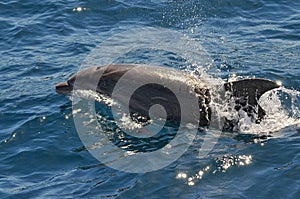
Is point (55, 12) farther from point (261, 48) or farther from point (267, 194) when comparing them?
point (267, 194)

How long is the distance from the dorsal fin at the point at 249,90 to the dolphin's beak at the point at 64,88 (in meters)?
3.75

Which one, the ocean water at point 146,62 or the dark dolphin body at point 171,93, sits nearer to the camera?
the ocean water at point 146,62

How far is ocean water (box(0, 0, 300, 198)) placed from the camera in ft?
29.8

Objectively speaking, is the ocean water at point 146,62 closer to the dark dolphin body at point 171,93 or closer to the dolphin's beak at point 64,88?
the dolphin's beak at point 64,88

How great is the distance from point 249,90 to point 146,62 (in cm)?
484

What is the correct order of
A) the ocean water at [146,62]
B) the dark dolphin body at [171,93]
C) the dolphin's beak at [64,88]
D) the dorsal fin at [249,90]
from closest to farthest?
the ocean water at [146,62] → the dorsal fin at [249,90] → the dark dolphin body at [171,93] → the dolphin's beak at [64,88]

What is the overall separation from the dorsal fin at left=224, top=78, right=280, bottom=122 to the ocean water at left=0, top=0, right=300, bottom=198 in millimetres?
352

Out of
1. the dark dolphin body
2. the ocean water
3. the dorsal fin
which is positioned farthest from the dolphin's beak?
the dorsal fin

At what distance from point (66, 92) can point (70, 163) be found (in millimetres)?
2797

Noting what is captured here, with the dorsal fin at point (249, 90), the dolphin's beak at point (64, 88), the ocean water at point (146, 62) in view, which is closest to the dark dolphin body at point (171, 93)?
the dorsal fin at point (249, 90)

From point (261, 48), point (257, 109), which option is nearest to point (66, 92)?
point (257, 109)

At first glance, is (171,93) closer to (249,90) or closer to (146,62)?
(249,90)

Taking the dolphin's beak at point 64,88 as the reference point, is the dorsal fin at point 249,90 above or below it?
above

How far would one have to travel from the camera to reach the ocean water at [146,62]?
357 inches
